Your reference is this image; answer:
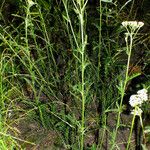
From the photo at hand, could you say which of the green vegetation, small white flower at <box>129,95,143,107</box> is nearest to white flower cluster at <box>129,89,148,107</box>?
small white flower at <box>129,95,143,107</box>

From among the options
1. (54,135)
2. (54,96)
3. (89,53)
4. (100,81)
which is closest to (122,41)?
(89,53)

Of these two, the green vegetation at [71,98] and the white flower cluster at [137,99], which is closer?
A: the white flower cluster at [137,99]

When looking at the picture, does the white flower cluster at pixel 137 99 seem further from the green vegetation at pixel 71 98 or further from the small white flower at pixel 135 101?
the green vegetation at pixel 71 98

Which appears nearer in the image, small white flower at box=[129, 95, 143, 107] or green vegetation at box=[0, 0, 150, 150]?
small white flower at box=[129, 95, 143, 107]

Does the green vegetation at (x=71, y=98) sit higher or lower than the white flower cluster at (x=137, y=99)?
lower

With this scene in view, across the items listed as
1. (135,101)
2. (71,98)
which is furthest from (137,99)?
(71,98)

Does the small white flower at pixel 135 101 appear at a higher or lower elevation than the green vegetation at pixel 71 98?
higher

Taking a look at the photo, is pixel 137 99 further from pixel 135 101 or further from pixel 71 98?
pixel 71 98

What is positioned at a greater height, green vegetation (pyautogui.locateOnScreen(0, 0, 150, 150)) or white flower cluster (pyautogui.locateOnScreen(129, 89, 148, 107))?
white flower cluster (pyautogui.locateOnScreen(129, 89, 148, 107))

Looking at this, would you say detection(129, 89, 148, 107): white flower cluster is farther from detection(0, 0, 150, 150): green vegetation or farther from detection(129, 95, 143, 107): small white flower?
detection(0, 0, 150, 150): green vegetation

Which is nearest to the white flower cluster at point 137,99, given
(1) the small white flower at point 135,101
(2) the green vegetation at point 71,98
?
Answer: (1) the small white flower at point 135,101

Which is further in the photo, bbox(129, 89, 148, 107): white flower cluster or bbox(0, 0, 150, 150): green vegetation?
bbox(0, 0, 150, 150): green vegetation

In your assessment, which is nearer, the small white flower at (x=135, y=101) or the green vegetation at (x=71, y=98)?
the small white flower at (x=135, y=101)

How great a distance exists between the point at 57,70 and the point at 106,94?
526 mm
